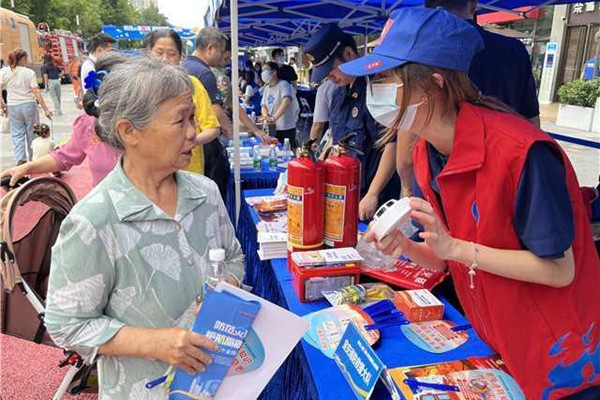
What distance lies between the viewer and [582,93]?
10172 mm

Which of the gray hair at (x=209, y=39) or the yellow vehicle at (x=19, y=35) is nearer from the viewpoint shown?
the gray hair at (x=209, y=39)

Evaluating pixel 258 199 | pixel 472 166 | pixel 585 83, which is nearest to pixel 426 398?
pixel 472 166

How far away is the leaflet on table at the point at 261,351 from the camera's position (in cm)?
104

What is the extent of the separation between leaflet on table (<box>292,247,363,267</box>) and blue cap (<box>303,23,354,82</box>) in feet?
5.05

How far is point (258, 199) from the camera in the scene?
8.53 ft

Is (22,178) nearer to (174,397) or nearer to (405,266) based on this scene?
(174,397)

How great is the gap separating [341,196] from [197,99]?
6.22 feet

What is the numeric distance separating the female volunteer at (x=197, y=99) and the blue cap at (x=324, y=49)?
0.80 metres

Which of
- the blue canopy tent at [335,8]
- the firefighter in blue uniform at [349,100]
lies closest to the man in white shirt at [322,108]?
the blue canopy tent at [335,8]

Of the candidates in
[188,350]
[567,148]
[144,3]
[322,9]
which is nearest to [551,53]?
[567,148]

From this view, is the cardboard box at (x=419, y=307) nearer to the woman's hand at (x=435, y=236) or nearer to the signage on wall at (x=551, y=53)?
the woman's hand at (x=435, y=236)

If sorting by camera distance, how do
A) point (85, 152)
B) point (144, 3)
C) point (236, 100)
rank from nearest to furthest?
point (85, 152) < point (236, 100) < point (144, 3)

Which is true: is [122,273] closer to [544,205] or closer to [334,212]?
[334,212]

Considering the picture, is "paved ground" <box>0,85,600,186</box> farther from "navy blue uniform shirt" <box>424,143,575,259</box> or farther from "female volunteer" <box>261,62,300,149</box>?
"navy blue uniform shirt" <box>424,143,575,259</box>
